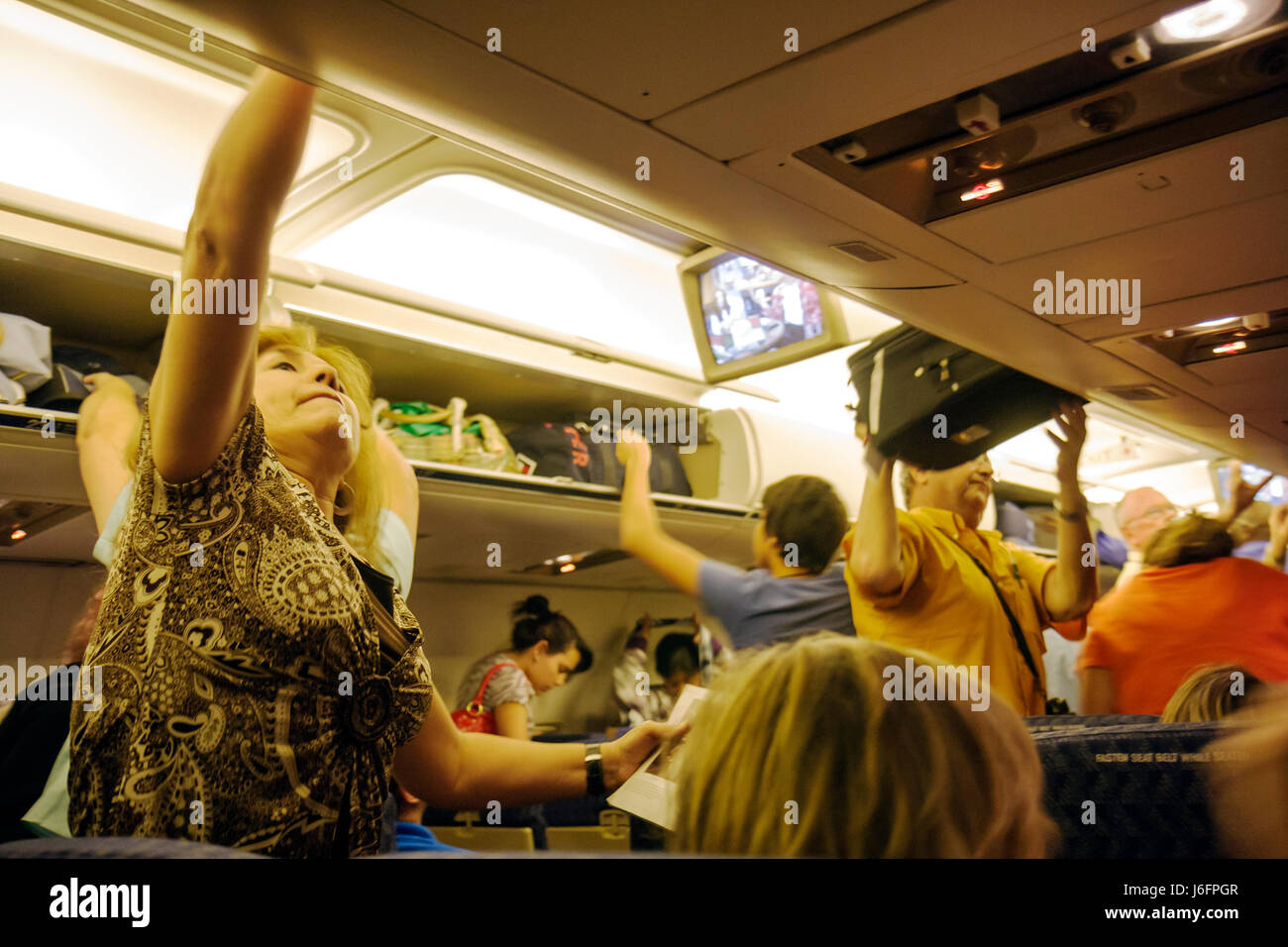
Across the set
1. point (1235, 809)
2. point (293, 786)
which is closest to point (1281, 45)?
point (1235, 809)

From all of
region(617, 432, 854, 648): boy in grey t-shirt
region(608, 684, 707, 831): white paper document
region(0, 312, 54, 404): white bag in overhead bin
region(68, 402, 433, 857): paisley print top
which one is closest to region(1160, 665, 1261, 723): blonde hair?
region(617, 432, 854, 648): boy in grey t-shirt

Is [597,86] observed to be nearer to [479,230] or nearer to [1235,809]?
[1235,809]

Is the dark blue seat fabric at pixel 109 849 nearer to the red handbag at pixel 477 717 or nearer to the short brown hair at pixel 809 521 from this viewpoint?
the short brown hair at pixel 809 521

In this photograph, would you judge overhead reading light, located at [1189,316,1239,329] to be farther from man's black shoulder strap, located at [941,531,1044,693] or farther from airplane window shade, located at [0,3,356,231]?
airplane window shade, located at [0,3,356,231]

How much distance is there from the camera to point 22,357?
2.45 meters

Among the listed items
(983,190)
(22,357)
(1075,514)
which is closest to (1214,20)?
(983,190)

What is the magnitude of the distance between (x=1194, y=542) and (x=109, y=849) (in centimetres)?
331

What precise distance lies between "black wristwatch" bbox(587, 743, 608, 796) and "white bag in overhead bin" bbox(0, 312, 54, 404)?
1.90 metres

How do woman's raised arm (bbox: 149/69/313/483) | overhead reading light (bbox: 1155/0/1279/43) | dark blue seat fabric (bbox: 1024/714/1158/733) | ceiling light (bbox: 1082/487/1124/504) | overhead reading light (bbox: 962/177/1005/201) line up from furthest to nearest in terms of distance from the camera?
1. ceiling light (bbox: 1082/487/1124/504)
2. dark blue seat fabric (bbox: 1024/714/1158/733)
3. overhead reading light (bbox: 962/177/1005/201)
4. overhead reading light (bbox: 1155/0/1279/43)
5. woman's raised arm (bbox: 149/69/313/483)

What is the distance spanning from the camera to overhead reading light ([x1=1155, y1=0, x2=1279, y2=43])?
3.99ft

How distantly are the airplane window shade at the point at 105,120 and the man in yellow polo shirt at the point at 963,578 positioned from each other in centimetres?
184

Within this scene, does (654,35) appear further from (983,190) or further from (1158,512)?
(1158,512)

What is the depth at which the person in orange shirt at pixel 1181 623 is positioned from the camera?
2.83 m

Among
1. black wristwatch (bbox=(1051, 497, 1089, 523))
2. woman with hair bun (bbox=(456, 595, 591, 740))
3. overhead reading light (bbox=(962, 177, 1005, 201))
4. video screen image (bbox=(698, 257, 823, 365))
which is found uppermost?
video screen image (bbox=(698, 257, 823, 365))
